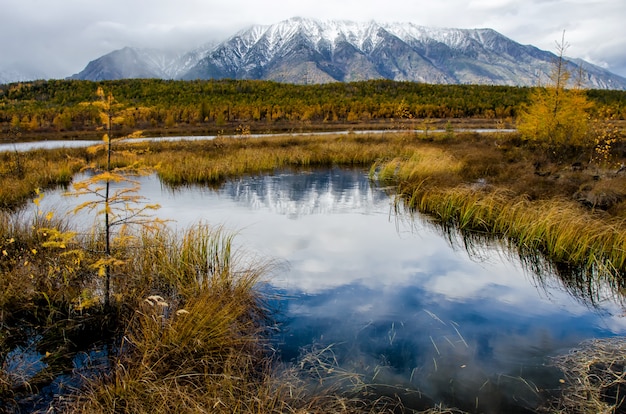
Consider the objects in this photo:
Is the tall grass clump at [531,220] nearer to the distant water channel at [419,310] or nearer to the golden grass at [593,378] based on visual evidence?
the distant water channel at [419,310]

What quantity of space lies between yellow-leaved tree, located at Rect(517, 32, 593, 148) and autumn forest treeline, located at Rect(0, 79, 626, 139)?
77.8 ft

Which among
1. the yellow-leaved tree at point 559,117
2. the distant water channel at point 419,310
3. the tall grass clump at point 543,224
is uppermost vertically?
the yellow-leaved tree at point 559,117

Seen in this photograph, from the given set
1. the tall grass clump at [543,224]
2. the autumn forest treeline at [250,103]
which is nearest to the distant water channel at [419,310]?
the tall grass clump at [543,224]

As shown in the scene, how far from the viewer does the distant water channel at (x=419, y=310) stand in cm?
464

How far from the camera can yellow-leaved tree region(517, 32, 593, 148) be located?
1823cm

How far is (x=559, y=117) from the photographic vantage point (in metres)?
18.3

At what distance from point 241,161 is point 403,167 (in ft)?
27.0

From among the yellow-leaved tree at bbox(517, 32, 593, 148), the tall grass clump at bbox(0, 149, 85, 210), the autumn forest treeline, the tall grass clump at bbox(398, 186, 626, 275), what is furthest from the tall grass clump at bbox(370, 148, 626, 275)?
the autumn forest treeline

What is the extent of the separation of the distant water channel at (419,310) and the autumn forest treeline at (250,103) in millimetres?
35791

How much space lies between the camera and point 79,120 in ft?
176

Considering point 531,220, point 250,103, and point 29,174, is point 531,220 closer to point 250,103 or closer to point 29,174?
point 29,174

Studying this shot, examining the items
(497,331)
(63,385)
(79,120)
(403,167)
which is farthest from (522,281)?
(79,120)

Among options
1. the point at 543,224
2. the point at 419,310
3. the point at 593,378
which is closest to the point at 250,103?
the point at 543,224

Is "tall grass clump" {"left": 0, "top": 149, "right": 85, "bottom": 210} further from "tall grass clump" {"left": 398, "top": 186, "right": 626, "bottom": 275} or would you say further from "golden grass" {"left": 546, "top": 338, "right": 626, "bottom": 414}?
"golden grass" {"left": 546, "top": 338, "right": 626, "bottom": 414}
